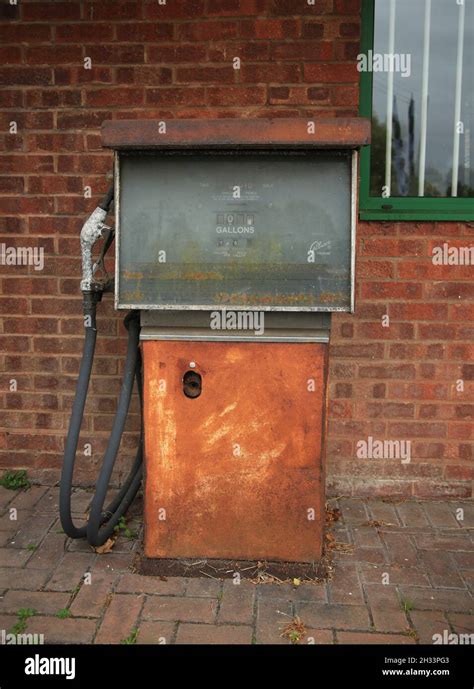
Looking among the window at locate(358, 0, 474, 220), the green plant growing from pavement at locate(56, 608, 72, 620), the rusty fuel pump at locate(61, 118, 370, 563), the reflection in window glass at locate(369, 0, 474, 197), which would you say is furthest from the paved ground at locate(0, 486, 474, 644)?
the reflection in window glass at locate(369, 0, 474, 197)

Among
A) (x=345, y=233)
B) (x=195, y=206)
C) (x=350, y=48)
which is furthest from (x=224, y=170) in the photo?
(x=350, y=48)

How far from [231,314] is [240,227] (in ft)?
1.24

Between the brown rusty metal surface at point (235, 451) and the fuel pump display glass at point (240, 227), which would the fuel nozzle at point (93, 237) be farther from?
the brown rusty metal surface at point (235, 451)

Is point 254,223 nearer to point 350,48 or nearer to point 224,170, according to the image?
point 224,170

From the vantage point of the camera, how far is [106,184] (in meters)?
4.06

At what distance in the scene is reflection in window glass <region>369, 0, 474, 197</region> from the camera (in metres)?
3.96

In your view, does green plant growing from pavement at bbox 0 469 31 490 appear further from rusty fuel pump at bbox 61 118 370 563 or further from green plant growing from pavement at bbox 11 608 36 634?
green plant growing from pavement at bbox 11 608 36 634

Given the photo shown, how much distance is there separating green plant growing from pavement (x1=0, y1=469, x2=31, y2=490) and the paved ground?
0.39m

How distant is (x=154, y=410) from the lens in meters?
3.23

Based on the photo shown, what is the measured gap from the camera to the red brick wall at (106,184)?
3.92 meters

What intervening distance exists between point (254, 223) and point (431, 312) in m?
1.50

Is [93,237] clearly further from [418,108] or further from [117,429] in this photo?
[418,108]

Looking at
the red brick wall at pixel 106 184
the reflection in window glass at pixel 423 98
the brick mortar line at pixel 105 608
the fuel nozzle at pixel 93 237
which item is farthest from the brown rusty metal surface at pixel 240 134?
the brick mortar line at pixel 105 608

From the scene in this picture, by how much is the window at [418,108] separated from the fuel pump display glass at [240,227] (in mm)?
1106
